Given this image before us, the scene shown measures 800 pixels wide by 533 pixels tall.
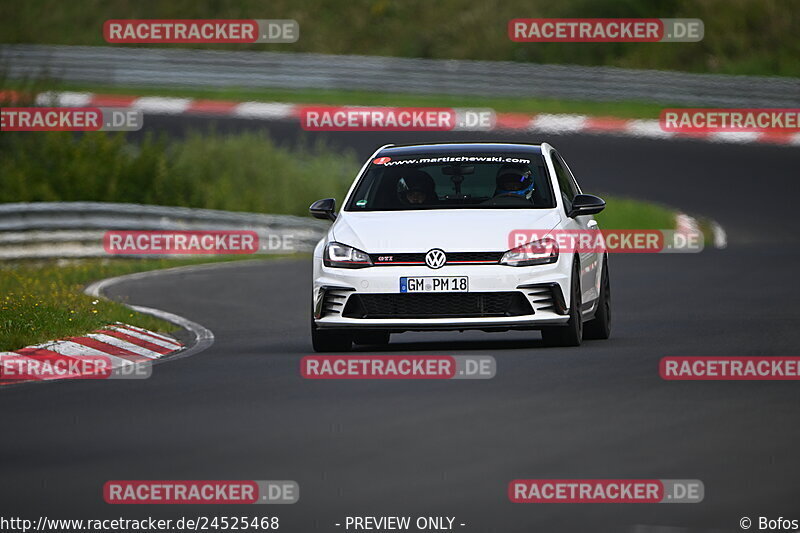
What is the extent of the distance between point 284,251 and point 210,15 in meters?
25.2

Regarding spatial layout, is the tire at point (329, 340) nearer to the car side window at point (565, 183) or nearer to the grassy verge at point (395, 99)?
the car side window at point (565, 183)

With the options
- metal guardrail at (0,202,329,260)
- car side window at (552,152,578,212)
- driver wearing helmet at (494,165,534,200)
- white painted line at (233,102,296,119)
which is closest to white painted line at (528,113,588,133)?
white painted line at (233,102,296,119)

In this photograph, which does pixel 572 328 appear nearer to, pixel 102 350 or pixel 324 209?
pixel 324 209

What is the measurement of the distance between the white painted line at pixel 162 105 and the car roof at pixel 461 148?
2834 cm

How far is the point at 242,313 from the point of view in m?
18.7

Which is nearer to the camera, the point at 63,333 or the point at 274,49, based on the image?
the point at 63,333

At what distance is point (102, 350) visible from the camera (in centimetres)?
1423

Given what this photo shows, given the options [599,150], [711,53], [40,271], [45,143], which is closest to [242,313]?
[40,271]

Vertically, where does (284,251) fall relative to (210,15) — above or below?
below

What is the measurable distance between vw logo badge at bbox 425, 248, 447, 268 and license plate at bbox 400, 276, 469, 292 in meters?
0.09

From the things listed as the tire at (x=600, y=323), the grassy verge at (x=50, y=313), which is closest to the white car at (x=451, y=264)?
the tire at (x=600, y=323)

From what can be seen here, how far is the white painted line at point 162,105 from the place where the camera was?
43.0 m

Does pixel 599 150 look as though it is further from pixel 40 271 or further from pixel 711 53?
pixel 40 271

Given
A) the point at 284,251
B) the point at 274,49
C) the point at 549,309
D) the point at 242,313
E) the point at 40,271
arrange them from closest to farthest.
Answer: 1. the point at 549,309
2. the point at 242,313
3. the point at 40,271
4. the point at 284,251
5. the point at 274,49
